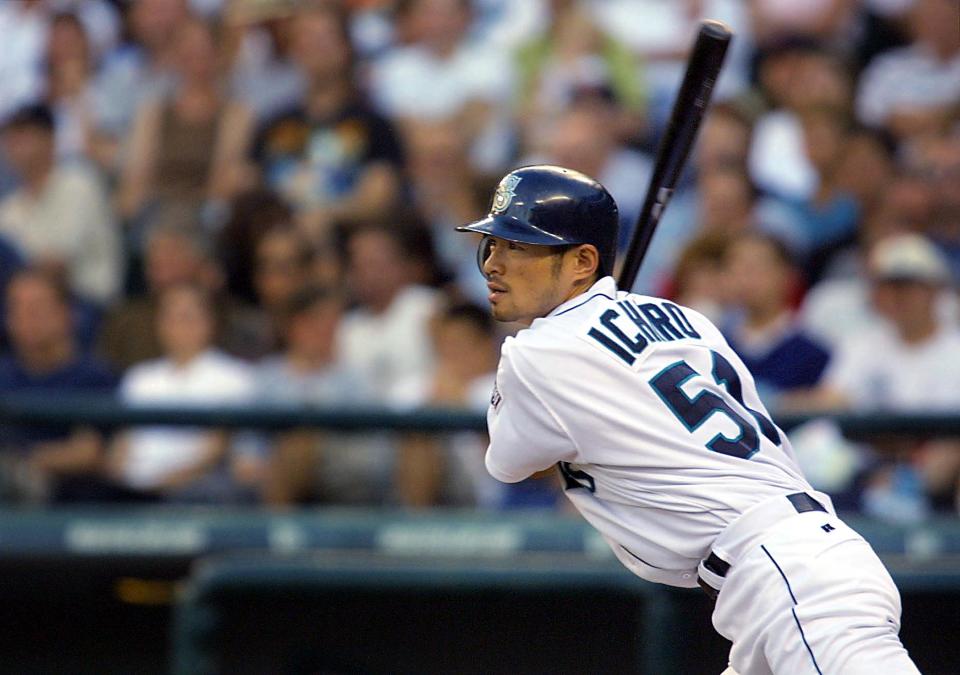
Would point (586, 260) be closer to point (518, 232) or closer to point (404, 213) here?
point (518, 232)

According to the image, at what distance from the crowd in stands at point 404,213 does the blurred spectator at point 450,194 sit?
0.01 metres

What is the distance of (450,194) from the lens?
6.44 metres

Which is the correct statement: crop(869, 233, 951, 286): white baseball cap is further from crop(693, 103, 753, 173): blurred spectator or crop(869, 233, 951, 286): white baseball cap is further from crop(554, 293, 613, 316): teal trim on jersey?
crop(554, 293, 613, 316): teal trim on jersey

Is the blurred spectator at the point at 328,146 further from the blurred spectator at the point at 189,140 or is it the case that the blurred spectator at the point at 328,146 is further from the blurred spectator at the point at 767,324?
the blurred spectator at the point at 767,324

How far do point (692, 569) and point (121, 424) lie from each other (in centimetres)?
305

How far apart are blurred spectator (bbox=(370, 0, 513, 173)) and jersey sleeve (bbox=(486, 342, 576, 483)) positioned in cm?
388

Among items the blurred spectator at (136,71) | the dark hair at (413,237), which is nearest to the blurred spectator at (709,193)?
the dark hair at (413,237)

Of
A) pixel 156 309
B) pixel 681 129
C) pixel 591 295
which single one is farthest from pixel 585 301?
pixel 156 309

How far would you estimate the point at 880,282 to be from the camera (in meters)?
5.59

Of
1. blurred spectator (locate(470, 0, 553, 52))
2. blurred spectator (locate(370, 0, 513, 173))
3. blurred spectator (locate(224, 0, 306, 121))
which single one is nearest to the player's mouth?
blurred spectator (locate(370, 0, 513, 173))

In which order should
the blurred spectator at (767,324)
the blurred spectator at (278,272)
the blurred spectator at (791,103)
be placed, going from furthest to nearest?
the blurred spectator at (791,103) → the blurred spectator at (278,272) → the blurred spectator at (767,324)

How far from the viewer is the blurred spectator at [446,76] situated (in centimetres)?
679

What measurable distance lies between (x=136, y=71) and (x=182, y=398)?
7.44 ft

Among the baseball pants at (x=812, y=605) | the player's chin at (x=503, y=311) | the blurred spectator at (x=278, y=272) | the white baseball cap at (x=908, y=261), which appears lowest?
the blurred spectator at (x=278, y=272)
